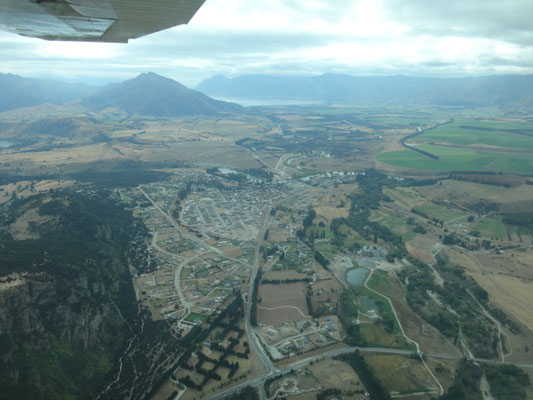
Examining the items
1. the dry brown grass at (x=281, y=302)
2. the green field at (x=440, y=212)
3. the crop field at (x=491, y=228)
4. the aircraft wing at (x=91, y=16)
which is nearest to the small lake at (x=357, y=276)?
the dry brown grass at (x=281, y=302)

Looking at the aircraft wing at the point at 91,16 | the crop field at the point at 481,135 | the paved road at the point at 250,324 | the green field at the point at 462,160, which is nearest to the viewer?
the aircraft wing at the point at 91,16

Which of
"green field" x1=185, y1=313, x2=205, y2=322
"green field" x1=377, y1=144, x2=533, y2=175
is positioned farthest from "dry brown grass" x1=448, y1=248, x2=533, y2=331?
"green field" x1=377, y1=144, x2=533, y2=175

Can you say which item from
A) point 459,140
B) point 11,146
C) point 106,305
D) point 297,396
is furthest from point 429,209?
point 11,146

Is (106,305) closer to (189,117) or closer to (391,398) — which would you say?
(391,398)

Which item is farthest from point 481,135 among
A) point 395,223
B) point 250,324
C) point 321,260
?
point 250,324

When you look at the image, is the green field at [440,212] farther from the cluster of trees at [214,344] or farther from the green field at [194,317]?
the green field at [194,317]

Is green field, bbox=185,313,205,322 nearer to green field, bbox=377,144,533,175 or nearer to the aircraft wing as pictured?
the aircraft wing

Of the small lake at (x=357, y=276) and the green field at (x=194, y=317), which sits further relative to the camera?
the small lake at (x=357, y=276)
